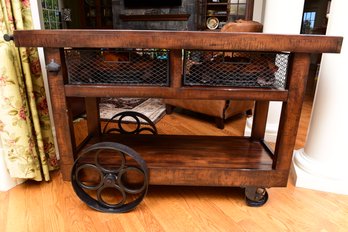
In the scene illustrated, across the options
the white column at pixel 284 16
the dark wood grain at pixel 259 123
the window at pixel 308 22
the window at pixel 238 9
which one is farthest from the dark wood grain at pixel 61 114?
the window at pixel 308 22

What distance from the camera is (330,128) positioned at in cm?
114

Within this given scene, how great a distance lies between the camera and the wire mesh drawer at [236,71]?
0.92 metres

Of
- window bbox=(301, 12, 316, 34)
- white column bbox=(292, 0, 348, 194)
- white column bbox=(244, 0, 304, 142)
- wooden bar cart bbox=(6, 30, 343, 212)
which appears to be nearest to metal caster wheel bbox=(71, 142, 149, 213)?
wooden bar cart bbox=(6, 30, 343, 212)

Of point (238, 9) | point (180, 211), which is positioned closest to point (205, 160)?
point (180, 211)

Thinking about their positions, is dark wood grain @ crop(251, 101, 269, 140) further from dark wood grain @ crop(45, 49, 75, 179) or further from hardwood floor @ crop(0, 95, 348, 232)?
dark wood grain @ crop(45, 49, 75, 179)

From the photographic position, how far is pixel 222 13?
460 centimetres

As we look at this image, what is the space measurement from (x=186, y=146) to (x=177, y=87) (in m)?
0.43

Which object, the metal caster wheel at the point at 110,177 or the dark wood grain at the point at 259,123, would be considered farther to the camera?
the dark wood grain at the point at 259,123

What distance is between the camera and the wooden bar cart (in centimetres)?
82

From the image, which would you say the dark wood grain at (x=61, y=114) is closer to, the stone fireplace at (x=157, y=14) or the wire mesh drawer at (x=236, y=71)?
the wire mesh drawer at (x=236, y=71)

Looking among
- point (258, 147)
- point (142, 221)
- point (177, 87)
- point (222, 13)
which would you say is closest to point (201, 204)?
point (142, 221)

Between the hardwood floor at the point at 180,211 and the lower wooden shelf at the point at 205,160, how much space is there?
0.14 meters

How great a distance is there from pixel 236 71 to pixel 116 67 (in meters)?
0.46

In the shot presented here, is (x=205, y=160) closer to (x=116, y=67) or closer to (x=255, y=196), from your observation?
(x=255, y=196)
